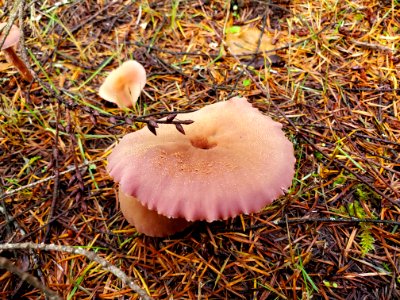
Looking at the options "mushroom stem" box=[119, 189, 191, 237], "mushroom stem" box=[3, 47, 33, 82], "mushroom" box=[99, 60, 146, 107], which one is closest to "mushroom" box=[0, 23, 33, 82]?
"mushroom stem" box=[3, 47, 33, 82]

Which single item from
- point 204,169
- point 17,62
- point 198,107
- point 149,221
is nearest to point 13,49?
point 17,62

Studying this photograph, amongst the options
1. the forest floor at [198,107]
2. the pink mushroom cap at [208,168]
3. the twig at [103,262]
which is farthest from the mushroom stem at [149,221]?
the twig at [103,262]

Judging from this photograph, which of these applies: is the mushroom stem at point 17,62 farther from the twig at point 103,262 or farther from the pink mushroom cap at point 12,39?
the twig at point 103,262

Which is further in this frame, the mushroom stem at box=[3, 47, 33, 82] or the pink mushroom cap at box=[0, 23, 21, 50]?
the mushroom stem at box=[3, 47, 33, 82]

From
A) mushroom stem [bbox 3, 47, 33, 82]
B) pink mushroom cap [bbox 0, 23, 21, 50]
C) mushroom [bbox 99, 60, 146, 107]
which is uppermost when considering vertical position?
pink mushroom cap [bbox 0, 23, 21, 50]

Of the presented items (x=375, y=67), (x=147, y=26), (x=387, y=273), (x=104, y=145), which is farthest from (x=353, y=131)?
(x=147, y=26)

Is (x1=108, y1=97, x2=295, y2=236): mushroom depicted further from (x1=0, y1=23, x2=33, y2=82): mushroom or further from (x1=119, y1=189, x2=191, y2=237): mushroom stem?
(x1=0, y1=23, x2=33, y2=82): mushroom
